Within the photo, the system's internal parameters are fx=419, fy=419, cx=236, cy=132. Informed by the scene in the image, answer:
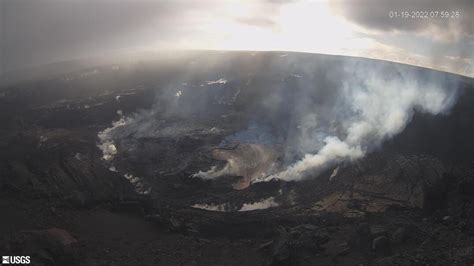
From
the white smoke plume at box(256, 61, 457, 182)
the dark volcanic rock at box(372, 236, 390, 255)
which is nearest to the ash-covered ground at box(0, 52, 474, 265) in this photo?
the dark volcanic rock at box(372, 236, 390, 255)

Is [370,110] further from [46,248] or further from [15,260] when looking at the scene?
[15,260]

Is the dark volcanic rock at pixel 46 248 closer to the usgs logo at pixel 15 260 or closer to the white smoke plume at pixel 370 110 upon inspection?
the usgs logo at pixel 15 260

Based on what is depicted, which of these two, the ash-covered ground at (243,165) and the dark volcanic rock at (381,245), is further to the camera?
the ash-covered ground at (243,165)

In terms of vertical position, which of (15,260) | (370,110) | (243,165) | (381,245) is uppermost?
(370,110)

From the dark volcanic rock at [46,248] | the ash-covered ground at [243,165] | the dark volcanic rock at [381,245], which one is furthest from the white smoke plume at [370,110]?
the dark volcanic rock at [46,248]

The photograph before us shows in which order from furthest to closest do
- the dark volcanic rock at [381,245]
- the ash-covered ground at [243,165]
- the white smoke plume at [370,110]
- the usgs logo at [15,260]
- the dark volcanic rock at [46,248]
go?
the white smoke plume at [370,110] < the ash-covered ground at [243,165] < the dark volcanic rock at [381,245] < the dark volcanic rock at [46,248] < the usgs logo at [15,260]

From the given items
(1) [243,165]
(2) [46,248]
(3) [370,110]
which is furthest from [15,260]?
(3) [370,110]

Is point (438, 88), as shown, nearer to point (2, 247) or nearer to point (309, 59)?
point (309, 59)

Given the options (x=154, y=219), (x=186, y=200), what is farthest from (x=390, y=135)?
(x=154, y=219)

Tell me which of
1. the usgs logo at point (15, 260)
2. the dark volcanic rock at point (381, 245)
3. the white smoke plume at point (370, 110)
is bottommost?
the dark volcanic rock at point (381, 245)
